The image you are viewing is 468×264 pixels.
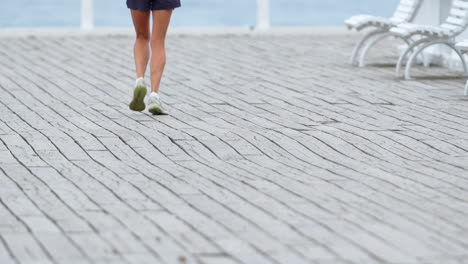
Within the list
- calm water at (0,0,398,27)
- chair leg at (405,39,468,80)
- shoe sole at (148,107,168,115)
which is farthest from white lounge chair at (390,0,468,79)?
calm water at (0,0,398,27)

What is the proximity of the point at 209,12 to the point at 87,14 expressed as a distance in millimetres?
27299

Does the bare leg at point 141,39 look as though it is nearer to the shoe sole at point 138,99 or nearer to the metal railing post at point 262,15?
the shoe sole at point 138,99

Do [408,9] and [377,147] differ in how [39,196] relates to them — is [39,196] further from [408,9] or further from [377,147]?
[408,9]

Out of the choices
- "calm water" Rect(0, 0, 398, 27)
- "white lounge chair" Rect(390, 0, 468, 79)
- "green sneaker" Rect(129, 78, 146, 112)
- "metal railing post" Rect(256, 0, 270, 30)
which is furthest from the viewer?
"calm water" Rect(0, 0, 398, 27)

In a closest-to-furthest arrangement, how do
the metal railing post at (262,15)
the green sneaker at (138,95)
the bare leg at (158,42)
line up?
1. the green sneaker at (138,95)
2. the bare leg at (158,42)
3. the metal railing post at (262,15)

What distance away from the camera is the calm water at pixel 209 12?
119ft

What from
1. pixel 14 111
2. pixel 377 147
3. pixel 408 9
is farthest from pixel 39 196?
pixel 408 9

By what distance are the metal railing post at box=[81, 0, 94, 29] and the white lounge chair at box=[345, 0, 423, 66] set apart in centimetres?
413

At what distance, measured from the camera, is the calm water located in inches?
1422

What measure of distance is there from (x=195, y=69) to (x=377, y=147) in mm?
4173

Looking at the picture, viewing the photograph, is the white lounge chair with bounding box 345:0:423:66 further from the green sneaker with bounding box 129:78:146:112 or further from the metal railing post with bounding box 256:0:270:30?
the green sneaker with bounding box 129:78:146:112

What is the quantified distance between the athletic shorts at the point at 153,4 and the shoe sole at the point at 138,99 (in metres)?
0.57

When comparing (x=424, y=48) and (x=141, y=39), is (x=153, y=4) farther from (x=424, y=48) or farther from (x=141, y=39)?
(x=424, y=48)

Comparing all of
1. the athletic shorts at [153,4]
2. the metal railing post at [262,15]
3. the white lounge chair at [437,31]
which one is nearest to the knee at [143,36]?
the athletic shorts at [153,4]
